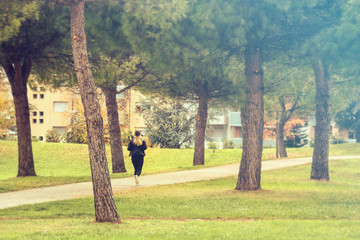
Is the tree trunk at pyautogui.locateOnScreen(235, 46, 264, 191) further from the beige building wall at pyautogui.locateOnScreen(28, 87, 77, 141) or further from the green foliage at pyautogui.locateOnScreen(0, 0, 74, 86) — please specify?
the beige building wall at pyautogui.locateOnScreen(28, 87, 77, 141)

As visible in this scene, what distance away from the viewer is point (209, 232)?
9.55 meters

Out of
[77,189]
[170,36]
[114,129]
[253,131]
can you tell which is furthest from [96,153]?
[114,129]

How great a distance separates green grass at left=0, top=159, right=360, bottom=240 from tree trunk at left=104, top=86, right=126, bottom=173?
7.11m

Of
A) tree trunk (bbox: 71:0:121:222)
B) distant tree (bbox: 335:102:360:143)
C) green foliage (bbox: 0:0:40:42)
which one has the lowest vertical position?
tree trunk (bbox: 71:0:121:222)

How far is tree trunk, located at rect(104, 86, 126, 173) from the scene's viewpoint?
24.4 metres

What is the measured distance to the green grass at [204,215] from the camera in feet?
30.7

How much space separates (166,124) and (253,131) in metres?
27.7

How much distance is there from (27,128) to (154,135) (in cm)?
2361

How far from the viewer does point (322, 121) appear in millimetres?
20672

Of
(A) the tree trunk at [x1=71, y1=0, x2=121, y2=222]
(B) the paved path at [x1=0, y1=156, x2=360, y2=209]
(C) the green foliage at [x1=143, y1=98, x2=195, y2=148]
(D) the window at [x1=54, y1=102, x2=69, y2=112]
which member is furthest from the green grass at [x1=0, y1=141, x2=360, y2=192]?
(D) the window at [x1=54, y1=102, x2=69, y2=112]

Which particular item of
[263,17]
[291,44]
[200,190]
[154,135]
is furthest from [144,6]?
[154,135]

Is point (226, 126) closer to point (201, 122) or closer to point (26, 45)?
point (201, 122)

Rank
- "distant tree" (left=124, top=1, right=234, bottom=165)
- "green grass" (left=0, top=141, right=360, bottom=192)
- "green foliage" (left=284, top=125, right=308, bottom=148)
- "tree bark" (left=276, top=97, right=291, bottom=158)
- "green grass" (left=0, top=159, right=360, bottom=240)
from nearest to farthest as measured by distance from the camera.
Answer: "green grass" (left=0, top=159, right=360, bottom=240), "distant tree" (left=124, top=1, right=234, bottom=165), "green grass" (left=0, top=141, right=360, bottom=192), "tree bark" (left=276, top=97, right=291, bottom=158), "green foliage" (left=284, top=125, right=308, bottom=148)

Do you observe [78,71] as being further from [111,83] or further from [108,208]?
[111,83]
